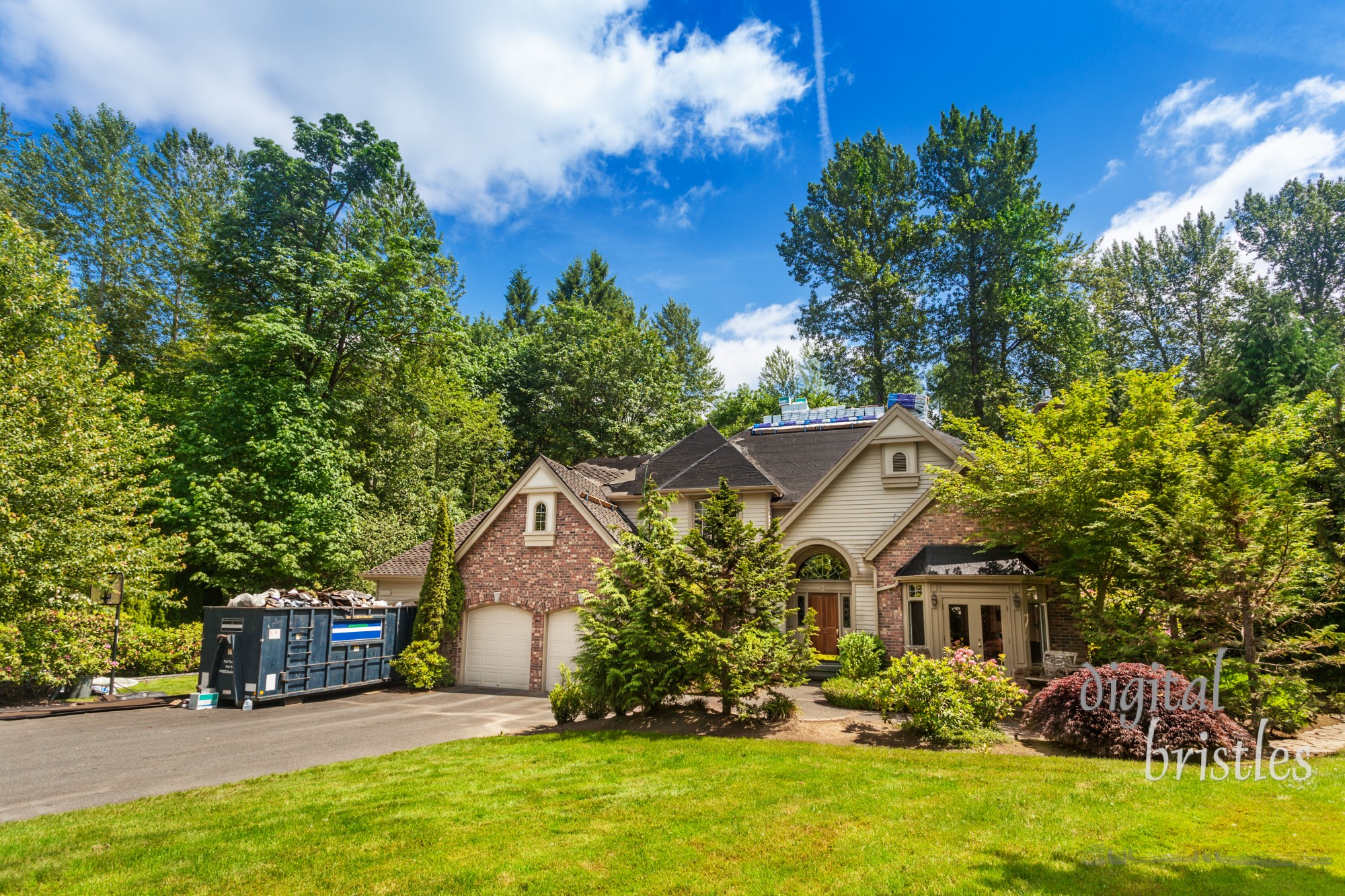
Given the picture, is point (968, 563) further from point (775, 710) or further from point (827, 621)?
point (775, 710)

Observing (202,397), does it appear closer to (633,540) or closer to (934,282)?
(633,540)

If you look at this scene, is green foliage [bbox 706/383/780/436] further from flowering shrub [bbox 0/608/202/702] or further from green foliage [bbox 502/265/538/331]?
flowering shrub [bbox 0/608/202/702]

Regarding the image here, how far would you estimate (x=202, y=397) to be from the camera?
2431cm

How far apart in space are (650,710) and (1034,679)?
8.64 m

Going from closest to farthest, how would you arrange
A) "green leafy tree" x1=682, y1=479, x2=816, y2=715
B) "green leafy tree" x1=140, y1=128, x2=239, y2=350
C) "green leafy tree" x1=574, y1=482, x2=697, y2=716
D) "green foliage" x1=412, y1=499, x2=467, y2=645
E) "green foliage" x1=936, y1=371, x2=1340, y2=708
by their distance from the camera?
"green foliage" x1=936, y1=371, x2=1340, y2=708
"green leafy tree" x1=682, y1=479, x2=816, y2=715
"green leafy tree" x1=574, y1=482, x2=697, y2=716
"green foliage" x1=412, y1=499, x2=467, y2=645
"green leafy tree" x1=140, y1=128, x2=239, y2=350

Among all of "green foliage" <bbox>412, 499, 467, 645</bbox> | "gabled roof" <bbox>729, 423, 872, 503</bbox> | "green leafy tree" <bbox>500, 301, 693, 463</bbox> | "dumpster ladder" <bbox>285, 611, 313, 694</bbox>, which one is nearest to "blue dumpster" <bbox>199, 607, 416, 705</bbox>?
"dumpster ladder" <bbox>285, 611, 313, 694</bbox>

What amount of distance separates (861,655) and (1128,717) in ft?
23.7

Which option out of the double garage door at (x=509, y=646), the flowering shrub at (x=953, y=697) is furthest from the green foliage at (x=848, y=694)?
the double garage door at (x=509, y=646)

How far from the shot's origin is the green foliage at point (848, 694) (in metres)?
13.1

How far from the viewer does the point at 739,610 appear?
12.2 metres

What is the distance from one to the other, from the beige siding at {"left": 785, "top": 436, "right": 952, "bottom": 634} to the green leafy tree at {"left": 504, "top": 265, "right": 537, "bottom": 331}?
126ft

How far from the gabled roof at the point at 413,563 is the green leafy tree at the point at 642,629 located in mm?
9311

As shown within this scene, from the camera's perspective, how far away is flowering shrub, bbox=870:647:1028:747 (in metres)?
10.1

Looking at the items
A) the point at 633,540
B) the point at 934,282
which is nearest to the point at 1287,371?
the point at 934,282
